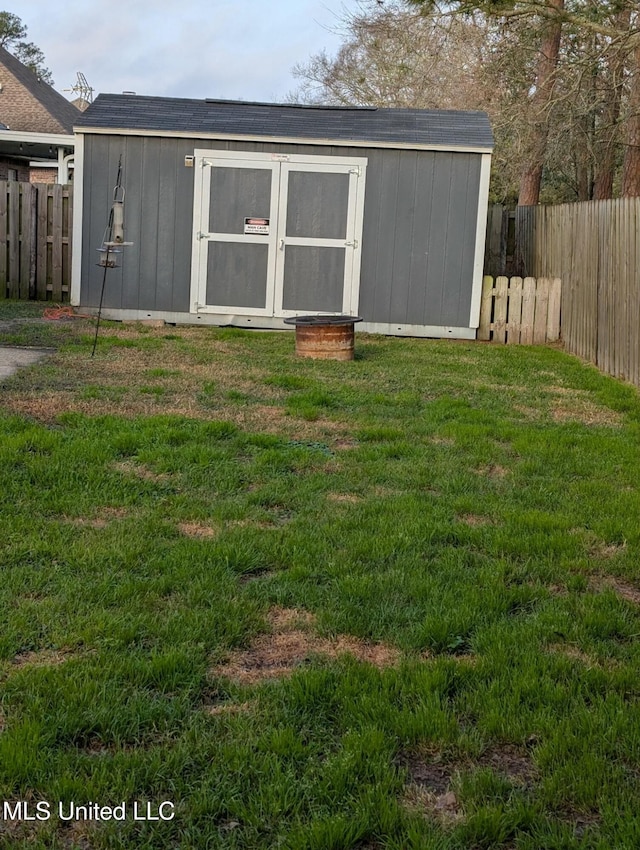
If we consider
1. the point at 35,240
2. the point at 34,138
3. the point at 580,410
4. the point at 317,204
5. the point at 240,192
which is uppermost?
the point at 34,138

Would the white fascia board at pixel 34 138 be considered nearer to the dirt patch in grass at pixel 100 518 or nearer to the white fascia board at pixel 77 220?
the white fascia board at pixel 77 220

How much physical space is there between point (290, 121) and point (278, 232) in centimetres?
166

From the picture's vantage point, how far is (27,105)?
82.6 ft

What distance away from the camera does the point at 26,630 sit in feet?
10.4

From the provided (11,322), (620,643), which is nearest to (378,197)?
(11,322)

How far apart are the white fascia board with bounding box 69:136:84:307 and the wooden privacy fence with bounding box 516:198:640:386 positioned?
610 centimetres

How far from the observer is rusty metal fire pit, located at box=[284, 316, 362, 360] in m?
9.63

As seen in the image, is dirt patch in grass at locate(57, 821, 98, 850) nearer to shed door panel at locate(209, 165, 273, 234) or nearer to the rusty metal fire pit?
the rusty metal fire pit

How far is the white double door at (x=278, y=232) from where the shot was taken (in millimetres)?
12531

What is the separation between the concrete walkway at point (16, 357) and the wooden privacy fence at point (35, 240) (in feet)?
18.4

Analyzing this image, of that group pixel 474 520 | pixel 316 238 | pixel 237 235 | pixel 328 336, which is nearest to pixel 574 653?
pixel 474 520

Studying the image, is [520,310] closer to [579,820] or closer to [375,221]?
[375,221]

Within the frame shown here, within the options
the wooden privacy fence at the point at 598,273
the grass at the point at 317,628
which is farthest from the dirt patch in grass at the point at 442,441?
the wooden privacy fence at the point at 598,273

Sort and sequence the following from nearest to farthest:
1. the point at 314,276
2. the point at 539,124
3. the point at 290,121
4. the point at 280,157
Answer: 1. the point at 280,157
2. the point at 314,276
3. the point at 290,121
4. the point at 539,124
